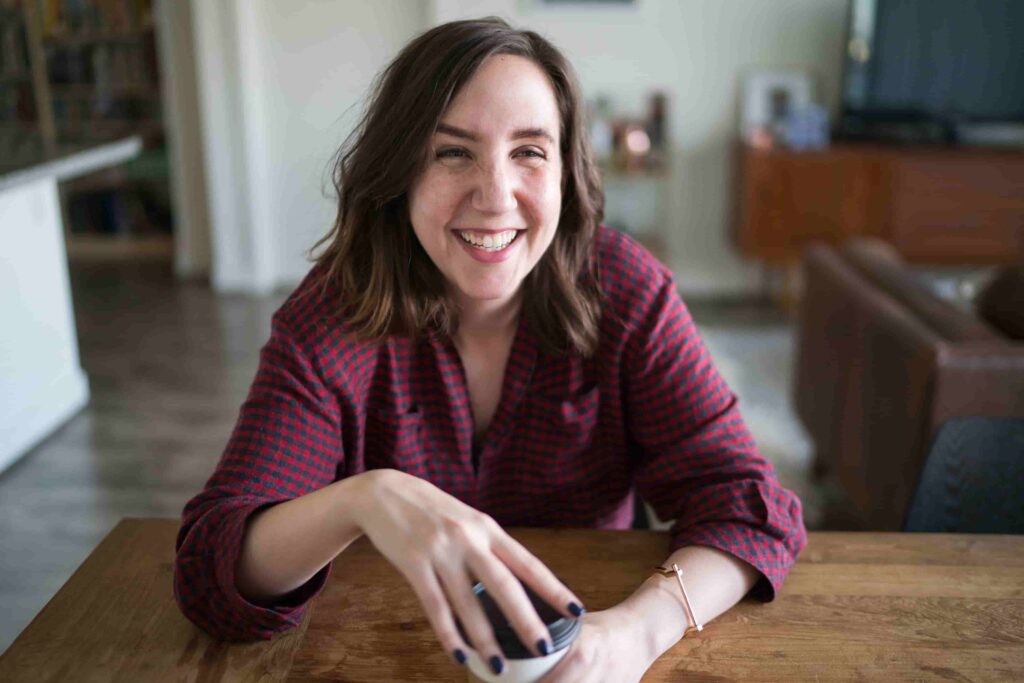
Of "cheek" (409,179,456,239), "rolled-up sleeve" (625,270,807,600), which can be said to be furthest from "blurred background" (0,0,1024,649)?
"cheek" (409,179,456,239)

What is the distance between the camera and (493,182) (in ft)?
3.53

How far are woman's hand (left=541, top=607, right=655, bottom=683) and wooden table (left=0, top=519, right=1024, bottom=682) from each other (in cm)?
3

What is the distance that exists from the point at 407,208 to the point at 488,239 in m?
0.13

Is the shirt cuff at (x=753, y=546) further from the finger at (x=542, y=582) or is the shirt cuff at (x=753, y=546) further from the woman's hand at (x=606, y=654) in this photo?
the finger at (x=542, y=582)

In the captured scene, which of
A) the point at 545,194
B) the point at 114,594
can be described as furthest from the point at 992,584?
the point at 114,594

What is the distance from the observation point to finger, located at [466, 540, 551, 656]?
0.72m

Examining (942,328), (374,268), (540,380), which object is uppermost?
(374,268)

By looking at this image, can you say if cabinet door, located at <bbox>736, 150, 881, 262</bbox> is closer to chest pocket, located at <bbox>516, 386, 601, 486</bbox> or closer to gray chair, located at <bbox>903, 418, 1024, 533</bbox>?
gray chair, located at <bbox>903, 418, 1024, 533</bbox>

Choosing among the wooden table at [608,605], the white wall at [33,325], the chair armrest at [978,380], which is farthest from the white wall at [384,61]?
the wooden table at [608,605]

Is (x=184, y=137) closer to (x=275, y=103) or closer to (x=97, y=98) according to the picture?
(x=275, y=103)

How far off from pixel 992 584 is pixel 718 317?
3575 millimetres

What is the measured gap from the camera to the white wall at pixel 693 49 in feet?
14.7

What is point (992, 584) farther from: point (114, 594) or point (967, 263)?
point (967, 263)

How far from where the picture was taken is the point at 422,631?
92cm
